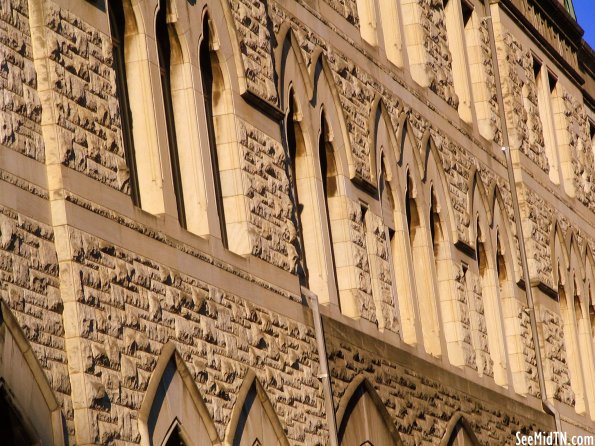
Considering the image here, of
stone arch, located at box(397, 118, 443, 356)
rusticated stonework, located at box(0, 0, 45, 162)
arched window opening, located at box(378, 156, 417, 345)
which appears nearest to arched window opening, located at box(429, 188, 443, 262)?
stone arch, located at box(397, 118, 443, 356)

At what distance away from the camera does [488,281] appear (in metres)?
26.3

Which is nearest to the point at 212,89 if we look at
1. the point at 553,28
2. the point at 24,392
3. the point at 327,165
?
the point at 327,165

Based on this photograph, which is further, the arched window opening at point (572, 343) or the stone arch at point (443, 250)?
the arched window opening at point (572, 343)

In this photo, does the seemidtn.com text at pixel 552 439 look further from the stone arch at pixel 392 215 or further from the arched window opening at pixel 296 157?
the arched window opening at pixel 296 157

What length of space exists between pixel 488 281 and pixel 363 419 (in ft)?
21.8

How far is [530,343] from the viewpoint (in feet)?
90.1

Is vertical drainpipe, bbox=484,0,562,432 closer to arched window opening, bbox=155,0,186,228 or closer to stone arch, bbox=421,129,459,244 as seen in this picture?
stone arch, bbox=421,129,459,244

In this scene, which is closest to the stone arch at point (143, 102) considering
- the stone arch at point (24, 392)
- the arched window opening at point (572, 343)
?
the stone arch at point (24, 392)

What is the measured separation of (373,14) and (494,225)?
14.7ft

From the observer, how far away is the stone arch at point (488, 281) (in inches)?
1022

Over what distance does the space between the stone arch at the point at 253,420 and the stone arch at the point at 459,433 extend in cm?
557

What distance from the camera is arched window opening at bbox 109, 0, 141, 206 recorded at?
16.1 meters

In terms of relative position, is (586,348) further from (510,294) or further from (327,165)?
(327,165)

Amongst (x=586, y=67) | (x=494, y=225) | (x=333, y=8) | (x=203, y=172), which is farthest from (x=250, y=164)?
(x=586, y=67)
